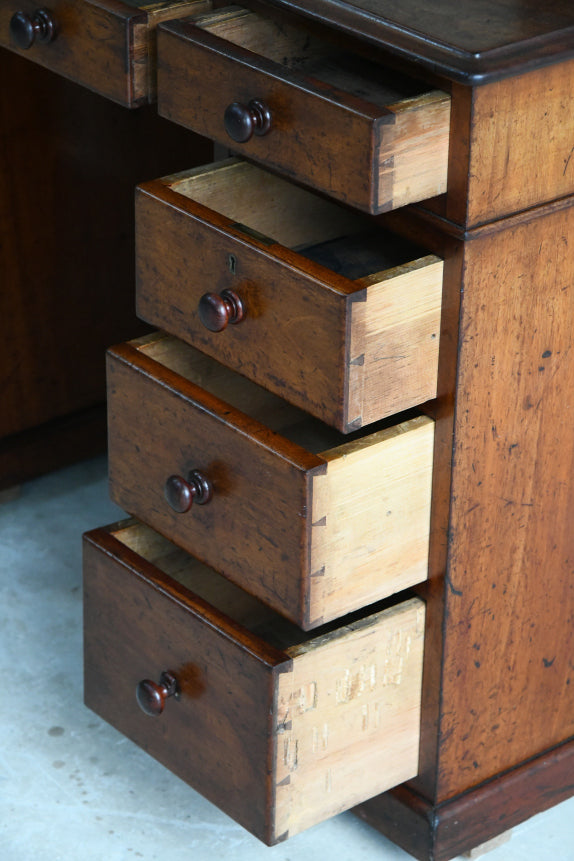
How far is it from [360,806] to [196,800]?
7.7 inches

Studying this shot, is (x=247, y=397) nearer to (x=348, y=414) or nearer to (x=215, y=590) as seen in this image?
(x=215, y=590)

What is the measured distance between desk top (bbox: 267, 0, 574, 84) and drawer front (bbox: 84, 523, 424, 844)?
1.76 feet

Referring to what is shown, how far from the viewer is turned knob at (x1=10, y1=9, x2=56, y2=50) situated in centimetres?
154

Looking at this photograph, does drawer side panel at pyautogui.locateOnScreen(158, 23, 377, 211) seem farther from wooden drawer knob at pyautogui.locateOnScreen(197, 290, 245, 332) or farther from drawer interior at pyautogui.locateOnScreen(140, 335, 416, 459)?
drawer interior at pyautogui.locateOnScreen(140, 335, 416, 459)

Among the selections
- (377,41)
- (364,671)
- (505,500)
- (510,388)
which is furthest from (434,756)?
(377,41)

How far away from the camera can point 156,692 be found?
152 cm

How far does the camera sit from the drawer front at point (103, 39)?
1435mm

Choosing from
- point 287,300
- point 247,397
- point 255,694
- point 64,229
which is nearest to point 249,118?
point 287,300

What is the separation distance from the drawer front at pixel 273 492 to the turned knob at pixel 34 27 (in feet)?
1.12

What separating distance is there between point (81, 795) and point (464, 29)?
0.97m

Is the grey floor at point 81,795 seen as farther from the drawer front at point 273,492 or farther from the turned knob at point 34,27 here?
the turned knob at point 34,27

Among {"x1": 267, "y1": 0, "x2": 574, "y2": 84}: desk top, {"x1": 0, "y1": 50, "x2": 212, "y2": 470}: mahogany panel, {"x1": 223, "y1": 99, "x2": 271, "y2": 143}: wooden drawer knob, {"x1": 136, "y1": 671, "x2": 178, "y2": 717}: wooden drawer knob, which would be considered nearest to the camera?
{"x1": 267, "y1": 0, "x2": 574, "y2": 84}: desk top

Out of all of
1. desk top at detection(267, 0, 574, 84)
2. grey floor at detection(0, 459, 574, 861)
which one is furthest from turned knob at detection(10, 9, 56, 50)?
grey floor at detection(0, 459, 574, 861)

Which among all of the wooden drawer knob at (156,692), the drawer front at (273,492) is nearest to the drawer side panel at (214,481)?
the drawer front at (273,492)
